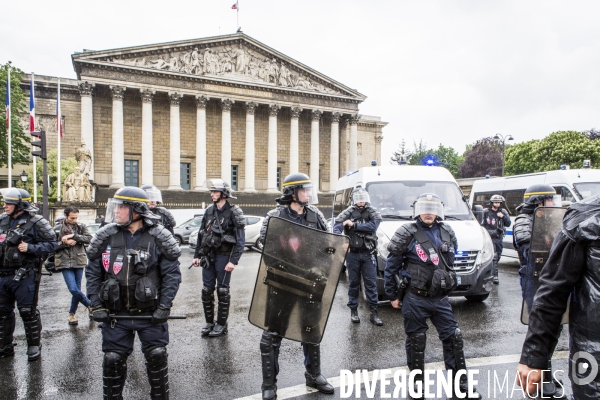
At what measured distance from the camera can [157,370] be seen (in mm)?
3457

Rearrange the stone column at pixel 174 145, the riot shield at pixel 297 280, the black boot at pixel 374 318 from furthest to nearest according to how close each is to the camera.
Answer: the stone column at pixel 174 145 → the black boot at pixel 374 318 → the riot shield at pixel 297 280

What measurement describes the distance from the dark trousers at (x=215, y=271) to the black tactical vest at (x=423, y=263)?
9.25 feet

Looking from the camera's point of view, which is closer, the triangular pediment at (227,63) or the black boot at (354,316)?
the black boot at (354,316)

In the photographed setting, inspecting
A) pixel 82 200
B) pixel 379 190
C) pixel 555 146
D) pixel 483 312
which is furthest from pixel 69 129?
pixel 555 146

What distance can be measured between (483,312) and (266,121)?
38357 millimetres

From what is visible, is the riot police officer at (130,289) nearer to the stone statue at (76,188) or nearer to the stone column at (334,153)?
the stone statue at (76,188)

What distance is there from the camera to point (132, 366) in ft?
15.9

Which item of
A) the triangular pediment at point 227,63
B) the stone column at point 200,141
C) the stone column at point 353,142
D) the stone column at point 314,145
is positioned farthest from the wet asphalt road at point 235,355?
the stone column at point 353,142

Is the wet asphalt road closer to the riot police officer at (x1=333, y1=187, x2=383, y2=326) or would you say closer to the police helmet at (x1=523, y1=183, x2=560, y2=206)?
the riot police officer at (x1=333, y1=187, x2=383, y2=326)

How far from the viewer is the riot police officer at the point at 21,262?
5.02 m

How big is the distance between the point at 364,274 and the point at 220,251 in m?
2.21

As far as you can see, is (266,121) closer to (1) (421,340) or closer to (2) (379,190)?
(2) (379,190)

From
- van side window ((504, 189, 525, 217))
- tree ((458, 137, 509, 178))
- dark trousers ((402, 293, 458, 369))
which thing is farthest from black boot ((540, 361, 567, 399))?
tree ((458, 137, 509, 178))

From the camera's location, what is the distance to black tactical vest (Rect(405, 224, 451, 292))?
3.95m
